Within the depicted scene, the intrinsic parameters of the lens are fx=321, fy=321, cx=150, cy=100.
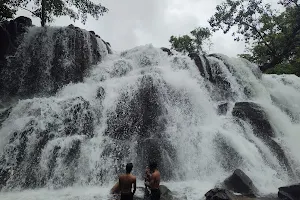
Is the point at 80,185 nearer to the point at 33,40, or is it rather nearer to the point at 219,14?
the point at 33,40

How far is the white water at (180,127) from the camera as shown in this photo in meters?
11.8

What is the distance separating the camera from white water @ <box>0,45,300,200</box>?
11750 millimetres

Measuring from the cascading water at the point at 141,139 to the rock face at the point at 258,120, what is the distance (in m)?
0.06

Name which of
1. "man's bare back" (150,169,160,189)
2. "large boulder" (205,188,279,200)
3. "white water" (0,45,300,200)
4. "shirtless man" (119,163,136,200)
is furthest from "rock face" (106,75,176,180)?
"shirtless man" (119,163,136,200)

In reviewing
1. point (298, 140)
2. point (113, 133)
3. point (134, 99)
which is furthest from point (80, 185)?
point (298, 140)

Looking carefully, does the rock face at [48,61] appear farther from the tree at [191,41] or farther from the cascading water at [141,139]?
the tree at [191,41]

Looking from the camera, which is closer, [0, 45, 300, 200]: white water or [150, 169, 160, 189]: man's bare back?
[150, 169, 160, 189]: man's bare back

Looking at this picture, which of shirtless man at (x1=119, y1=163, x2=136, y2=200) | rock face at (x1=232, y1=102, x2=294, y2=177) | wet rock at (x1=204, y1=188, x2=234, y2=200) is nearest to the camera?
shirtless man at (x1=119, y1=163, x2=136, y2=200)

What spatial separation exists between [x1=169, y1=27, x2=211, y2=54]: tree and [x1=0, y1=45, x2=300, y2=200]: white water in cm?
2377

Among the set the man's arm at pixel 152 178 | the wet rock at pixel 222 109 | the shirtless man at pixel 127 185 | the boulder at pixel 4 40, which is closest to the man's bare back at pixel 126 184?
the shirtless man at pixel 127 185

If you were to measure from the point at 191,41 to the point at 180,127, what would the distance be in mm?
32666

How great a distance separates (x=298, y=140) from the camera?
51.2 feet

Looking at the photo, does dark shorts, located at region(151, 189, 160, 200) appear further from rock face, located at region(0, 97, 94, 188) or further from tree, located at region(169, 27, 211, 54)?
tree, located at region(169, 27, 211, 54)

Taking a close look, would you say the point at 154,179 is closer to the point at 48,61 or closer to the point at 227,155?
the point at 227,155
